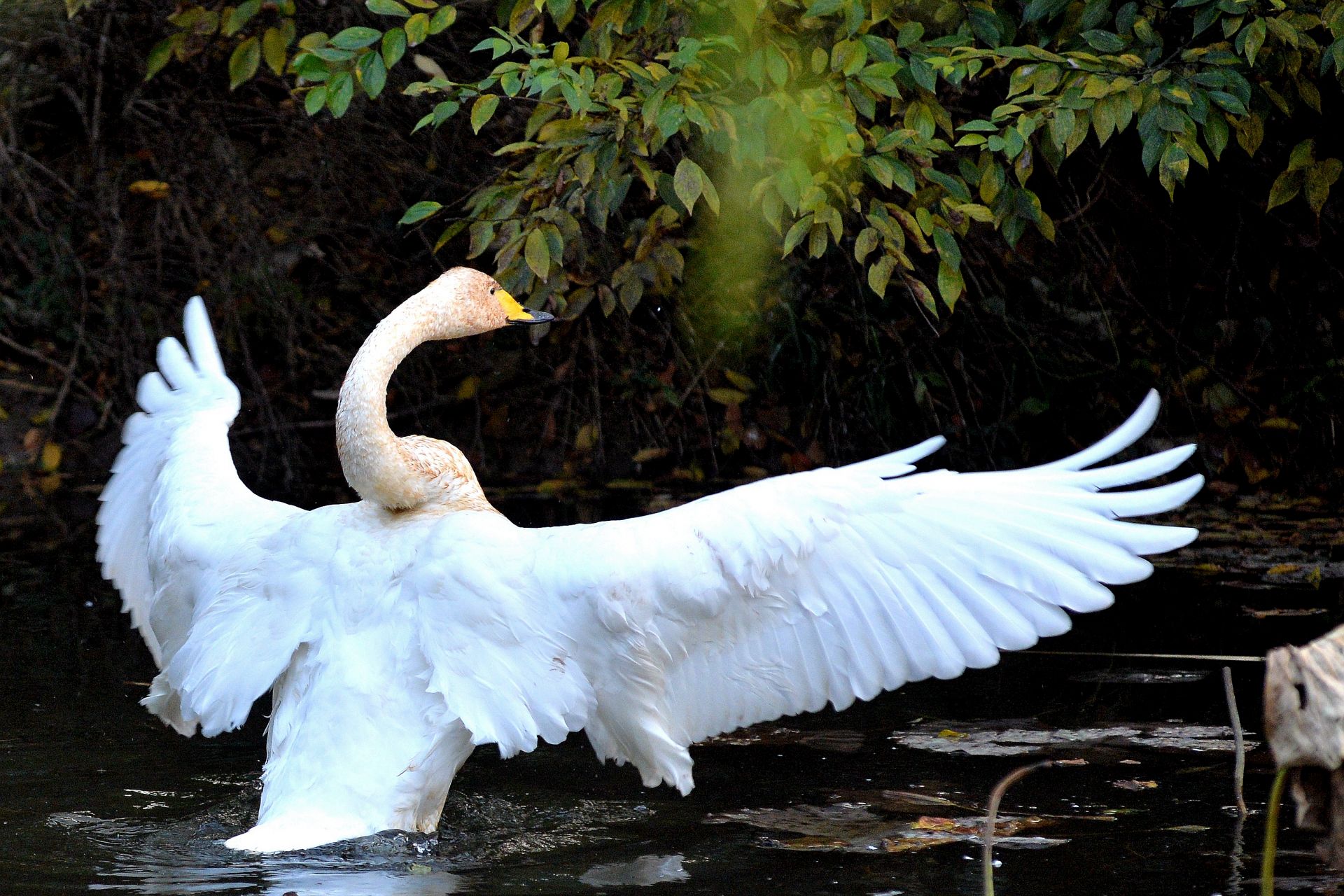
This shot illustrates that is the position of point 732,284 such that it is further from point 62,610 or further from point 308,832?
point 308,832

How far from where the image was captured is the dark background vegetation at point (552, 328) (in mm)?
8250

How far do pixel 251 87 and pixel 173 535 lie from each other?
17.5 feet

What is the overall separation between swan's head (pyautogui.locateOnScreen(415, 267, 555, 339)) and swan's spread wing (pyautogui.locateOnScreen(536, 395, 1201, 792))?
101 cm

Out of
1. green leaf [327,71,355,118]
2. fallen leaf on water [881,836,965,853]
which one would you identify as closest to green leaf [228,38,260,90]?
green leaf [327,71,355,118]

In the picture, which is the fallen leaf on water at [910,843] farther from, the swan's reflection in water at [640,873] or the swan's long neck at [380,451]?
the swan's long neck at [380,451]

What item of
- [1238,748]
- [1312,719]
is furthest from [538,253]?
[1312,719]

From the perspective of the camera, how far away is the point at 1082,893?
Answer: 11.4 feet

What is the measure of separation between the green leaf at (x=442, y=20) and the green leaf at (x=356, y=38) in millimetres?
194

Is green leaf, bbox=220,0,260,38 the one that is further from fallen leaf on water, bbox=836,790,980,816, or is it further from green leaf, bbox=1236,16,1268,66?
fallen leaf on water, bbox=836,790,980,816

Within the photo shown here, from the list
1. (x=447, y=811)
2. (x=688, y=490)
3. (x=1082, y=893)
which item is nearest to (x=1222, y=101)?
(x=1082, y=893)

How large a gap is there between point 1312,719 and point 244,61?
478 centimetres

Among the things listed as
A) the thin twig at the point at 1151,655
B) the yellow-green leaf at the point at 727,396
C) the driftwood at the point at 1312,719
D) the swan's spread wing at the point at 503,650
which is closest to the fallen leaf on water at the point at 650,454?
the yellow-green leaf at the point at 727,396

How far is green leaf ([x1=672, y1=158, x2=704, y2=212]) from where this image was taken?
5.23 meters

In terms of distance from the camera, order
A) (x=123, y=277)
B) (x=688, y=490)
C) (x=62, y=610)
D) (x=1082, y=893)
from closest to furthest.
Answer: (x=1082, y=893) < (x=62, y=610) < (x=688, y=490) < (x=123, y=277)
